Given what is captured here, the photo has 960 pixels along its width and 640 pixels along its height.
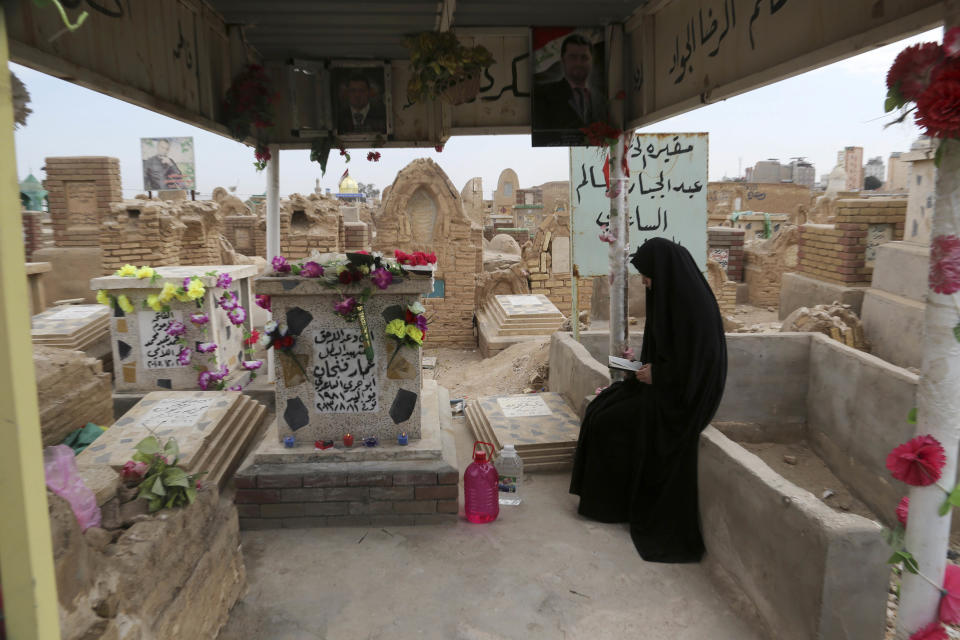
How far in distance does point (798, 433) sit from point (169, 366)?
6284 mm

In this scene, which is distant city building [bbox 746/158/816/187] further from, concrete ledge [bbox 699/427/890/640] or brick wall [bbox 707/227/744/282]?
concrete ledge [bbox 699/427/890/640]

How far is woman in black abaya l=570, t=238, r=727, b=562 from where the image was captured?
3.81 metres

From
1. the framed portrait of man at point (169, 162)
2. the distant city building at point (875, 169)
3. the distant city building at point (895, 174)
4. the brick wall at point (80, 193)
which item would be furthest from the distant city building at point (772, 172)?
the brick wall at point (80, 193)

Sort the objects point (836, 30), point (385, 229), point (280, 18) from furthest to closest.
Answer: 1. point (385, 229)
2. point (280, 18)
3. point (836, 30)

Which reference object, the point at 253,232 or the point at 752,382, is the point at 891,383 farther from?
the point at 253,232

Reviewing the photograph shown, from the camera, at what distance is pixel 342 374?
4.27 m

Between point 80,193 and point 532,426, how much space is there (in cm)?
1118

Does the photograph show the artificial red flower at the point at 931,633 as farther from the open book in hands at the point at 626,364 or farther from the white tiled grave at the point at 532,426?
the white tiled grave at the point at 532,426

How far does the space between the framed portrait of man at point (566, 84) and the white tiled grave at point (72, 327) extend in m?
5.74

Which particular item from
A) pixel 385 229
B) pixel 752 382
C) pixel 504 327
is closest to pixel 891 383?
pixel 752 382

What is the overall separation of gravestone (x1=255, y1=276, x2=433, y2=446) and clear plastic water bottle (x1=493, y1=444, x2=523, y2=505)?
682mm

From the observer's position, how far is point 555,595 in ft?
11.2

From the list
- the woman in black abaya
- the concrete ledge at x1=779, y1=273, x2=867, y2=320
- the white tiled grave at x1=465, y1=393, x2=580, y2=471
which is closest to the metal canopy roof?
the woman in black abaya

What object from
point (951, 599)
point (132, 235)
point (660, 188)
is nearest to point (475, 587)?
point (951, 599)
